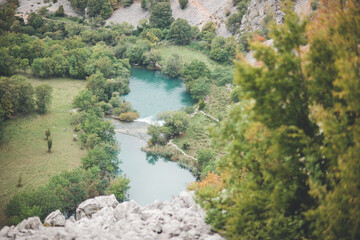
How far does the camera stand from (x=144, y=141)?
4553 cm

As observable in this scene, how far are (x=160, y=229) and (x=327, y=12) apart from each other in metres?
13.8

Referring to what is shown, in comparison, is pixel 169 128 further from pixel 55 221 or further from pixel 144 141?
pixel 55 221

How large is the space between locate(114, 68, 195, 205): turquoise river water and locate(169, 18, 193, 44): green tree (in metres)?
13.9

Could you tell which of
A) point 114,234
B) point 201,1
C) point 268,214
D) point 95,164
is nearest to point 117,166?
point 95,164

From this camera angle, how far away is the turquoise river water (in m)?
37.8

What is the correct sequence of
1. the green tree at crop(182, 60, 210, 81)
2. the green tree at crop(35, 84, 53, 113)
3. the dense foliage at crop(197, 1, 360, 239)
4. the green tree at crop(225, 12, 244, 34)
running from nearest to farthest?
the dense foliage at crop(197, 1, 360, 239) → the green tree at crop(35, 84, 53, 113) → the green tree at crop(182, 60, 210, 81) → the green tree at crop(225, 12, 244, 34)

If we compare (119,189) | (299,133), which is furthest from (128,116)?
(299,133)

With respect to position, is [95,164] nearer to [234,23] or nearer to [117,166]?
[117,166]

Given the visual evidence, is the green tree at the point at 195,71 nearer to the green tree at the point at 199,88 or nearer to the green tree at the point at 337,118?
the green tree at the point at 199,88

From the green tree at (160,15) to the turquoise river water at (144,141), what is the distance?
63.3ft

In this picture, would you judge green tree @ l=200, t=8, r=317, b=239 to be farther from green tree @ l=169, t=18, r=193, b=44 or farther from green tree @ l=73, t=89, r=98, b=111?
green tree @ l=169, t=18, r=193, b=44

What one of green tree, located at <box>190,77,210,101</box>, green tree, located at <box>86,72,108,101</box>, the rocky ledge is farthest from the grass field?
green tree, located at <box>190,77,210,101</box>

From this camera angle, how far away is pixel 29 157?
39062 mm

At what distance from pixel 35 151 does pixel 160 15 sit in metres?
52.7
